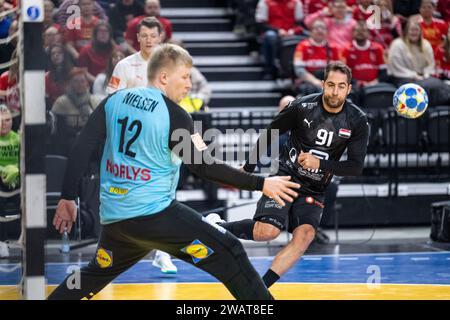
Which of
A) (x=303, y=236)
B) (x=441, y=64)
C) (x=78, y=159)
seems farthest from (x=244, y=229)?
(x=441, y=64)

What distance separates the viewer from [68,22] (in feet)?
45.6

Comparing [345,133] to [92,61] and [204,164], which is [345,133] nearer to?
[204,164]

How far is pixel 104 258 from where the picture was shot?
638 centimetres

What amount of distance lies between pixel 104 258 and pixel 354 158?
9.66 feet

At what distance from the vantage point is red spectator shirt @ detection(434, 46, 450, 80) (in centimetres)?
1569

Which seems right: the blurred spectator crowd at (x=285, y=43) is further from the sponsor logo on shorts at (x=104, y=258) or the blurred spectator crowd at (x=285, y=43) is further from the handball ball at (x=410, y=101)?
the sponsor logo on shorts at (x=104, y=258)

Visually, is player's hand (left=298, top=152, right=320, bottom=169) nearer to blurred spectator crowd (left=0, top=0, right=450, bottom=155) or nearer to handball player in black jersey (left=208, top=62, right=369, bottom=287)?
handball player in black jersey (left=208, top=62, right=369, bottom=287)

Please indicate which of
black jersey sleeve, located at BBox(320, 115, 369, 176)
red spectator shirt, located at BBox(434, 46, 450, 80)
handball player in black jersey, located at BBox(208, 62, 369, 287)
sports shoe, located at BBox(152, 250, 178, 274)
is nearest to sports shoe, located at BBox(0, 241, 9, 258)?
sports shoe, located at BBox(152, 250, 178, 274)

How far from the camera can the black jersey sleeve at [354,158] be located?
330 inches

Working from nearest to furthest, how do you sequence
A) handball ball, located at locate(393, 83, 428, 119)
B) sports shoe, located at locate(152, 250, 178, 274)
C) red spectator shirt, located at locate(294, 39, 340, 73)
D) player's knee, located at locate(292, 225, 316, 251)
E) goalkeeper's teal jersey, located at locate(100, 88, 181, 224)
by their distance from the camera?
goalkeeper's teal jersey, located at locate(100, 88, 181, 224), player's knee, located at locate(292, 225, 316, 251), sports shoe, located at locate(152, 250, 178, 274), handball ball, located at locate(393, 83, 428, 119), red spectator shirt, located at locate(294, 39, 340, 73)

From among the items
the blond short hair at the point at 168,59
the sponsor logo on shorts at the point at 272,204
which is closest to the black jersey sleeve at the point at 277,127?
the sponsor logo on shorts at the point at 272,204

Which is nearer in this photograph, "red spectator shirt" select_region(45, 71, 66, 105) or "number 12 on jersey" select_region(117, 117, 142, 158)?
"number 12 on jersey" select_region(117, 117, 142, 158)

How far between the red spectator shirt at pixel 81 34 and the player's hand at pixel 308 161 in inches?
257
